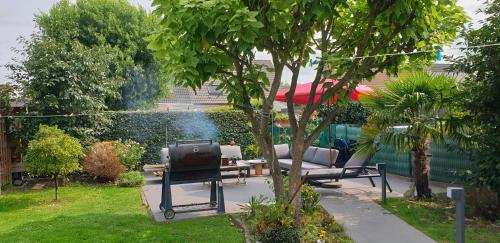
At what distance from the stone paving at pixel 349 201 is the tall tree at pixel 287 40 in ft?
4.56

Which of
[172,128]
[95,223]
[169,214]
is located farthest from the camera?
[172,128]

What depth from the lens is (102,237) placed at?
6.55 m

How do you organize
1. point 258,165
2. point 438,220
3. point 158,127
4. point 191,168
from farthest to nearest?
point 158,127, point 258,165, point 191,168, point 438,220

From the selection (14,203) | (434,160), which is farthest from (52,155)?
(434,160)

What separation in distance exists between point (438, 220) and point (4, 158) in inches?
403

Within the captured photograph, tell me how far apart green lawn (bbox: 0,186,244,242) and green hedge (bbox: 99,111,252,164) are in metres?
3.88

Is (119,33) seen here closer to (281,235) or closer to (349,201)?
(349,201)

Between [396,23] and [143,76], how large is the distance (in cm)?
1601

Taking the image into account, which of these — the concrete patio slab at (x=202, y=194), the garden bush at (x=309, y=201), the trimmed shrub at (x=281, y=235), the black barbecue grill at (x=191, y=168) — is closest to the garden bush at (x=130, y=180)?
the concrete patio slab at (x=202, y=194)

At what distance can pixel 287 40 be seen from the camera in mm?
5965

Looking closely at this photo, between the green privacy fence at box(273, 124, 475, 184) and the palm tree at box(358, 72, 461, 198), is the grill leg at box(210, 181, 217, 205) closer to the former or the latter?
the palm tree at box(358, 72, 461, 198)

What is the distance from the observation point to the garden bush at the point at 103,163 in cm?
1185

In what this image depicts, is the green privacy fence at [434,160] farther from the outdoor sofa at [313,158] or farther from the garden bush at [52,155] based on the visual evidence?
the garden bush at [52,155]

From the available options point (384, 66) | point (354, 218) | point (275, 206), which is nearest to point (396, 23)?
point (384, 66)
